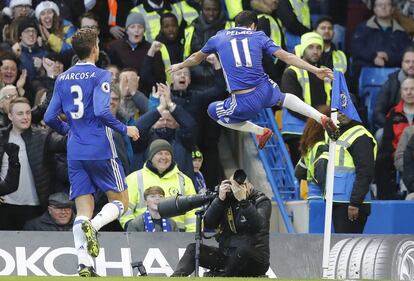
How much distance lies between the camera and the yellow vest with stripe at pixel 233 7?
20.0 meters

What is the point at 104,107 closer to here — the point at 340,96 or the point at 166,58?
the point at 340,96

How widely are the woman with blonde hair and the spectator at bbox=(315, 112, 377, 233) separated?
14 cm

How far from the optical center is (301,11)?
2036 cm

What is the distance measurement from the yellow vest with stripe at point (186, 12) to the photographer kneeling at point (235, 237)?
6.37m

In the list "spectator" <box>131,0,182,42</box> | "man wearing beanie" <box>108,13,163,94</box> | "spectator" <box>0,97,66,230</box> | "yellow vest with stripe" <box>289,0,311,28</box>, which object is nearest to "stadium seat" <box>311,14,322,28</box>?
"yellow vest with stripe" <box>289,0,311,28</box>

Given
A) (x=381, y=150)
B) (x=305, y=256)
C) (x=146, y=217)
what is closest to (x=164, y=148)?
(x=146, y=217)

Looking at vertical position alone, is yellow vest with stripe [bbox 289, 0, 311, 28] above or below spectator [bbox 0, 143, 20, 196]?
above

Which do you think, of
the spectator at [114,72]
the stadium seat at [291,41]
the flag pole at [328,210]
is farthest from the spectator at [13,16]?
the flag pole at [328,210]

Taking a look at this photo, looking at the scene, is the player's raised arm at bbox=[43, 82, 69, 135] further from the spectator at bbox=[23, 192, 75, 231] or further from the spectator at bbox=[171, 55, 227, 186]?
the spectator at bbox=[171, 55, 227, 186]

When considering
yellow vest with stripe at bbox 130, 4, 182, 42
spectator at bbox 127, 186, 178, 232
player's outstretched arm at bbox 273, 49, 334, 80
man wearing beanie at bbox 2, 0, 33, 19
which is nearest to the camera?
player's outstretched arm at bbox 273, 49, 334, 80

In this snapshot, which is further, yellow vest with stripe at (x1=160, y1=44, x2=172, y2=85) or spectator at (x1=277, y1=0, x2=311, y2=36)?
spectator at (x1=277, y1=0, x2=311, y2=36)

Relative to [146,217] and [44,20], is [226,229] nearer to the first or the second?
[146,217]

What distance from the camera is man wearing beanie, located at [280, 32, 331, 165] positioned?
18.4 m

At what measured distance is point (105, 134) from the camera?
45.9 ft
